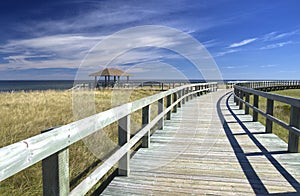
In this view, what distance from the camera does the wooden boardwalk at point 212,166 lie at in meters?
2.92

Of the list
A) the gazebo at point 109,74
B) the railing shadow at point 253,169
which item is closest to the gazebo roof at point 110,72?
the gazebo at point 109,74

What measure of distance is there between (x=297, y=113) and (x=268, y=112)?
1404 millimetres

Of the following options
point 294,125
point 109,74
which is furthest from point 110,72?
point 294,125

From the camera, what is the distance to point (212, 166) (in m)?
3.69

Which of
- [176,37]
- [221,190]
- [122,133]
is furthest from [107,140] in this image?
[176,37]

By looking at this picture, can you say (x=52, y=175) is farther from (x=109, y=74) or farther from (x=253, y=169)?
(x=109, y=74)

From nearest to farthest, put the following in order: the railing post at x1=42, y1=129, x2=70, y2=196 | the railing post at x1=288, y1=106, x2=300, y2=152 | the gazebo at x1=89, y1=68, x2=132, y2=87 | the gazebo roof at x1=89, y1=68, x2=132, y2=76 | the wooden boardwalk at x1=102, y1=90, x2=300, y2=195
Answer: the railing post at x1=42, y1=129, x2=70, y2=196, the wooden boardwalk at x1=102, y1=90, x2=300, y2=195, the railing post at x1=288, y1=106, x2=300, y2=152, the gazebo roof at x1=89, y1=68, x2=132, y2=76, the gazebo at x1=89, y1=68, x2=132, y2=87

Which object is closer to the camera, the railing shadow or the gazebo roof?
the railing shadow

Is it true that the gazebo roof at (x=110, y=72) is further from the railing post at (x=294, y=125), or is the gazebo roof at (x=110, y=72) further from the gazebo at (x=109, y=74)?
the railing post at (x=294, y=125)

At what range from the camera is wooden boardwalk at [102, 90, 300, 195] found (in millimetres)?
2922

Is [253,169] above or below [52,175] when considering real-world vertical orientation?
below

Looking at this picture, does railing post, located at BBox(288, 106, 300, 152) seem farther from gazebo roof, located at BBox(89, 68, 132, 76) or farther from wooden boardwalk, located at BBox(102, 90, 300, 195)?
gazebo roof, located at BBox(89, 68, 132, 76)

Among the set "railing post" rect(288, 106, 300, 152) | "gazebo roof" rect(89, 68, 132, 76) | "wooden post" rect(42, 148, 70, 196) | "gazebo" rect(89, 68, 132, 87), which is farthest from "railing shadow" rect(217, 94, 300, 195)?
"gazebo" rect(89, 68, 132, 87)

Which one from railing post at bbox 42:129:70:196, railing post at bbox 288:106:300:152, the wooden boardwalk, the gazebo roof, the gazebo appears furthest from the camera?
the gazebo
